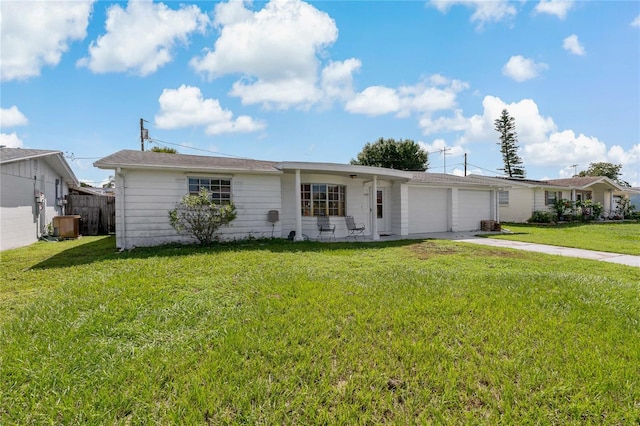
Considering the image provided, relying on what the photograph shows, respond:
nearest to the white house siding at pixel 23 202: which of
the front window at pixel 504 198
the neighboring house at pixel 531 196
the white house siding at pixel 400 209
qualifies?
the white house siding at pixel 400 209

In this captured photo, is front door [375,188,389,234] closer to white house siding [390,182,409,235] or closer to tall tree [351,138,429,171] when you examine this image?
white house siding [390,182,409,235]

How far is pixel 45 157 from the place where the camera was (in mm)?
12195

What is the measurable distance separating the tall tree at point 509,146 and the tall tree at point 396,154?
13.9 m

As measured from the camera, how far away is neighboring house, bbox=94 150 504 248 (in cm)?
902

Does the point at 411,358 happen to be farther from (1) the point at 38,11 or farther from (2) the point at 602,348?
(1) the point at 38,11

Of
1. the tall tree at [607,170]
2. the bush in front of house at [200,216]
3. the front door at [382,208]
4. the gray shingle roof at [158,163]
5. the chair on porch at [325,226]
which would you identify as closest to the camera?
the gray shingle roof at [158,163]

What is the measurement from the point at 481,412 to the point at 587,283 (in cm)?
409

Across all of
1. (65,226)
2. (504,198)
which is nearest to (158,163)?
(65,226)

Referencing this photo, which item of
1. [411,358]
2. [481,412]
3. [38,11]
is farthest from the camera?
[38,11]

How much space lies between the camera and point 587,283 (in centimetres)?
487

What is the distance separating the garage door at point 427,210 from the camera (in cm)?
1409

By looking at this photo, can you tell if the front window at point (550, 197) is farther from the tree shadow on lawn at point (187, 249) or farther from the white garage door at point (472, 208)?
the tree shadow on lawn at point (187, 249)

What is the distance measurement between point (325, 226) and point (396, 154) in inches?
905

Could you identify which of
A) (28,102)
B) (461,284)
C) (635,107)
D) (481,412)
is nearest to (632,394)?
(481,412)
